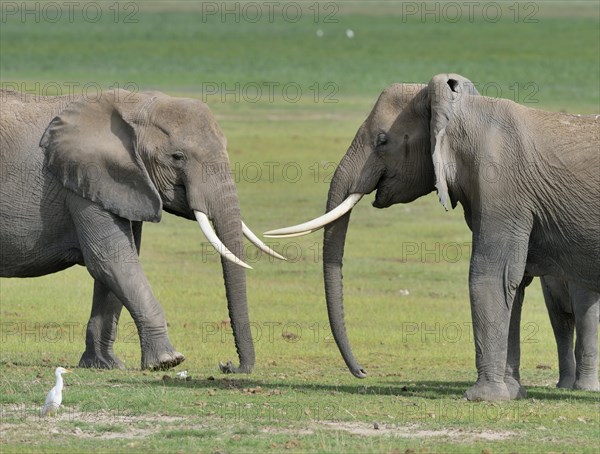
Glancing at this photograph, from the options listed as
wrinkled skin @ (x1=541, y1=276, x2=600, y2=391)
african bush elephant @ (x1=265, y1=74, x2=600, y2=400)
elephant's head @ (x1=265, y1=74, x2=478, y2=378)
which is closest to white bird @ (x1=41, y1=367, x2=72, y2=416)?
african bush elephant @ (x1=265, y1=74, x2=600, y2=400)

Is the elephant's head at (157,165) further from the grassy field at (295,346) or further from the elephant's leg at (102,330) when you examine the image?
the grassy field at (295,346)

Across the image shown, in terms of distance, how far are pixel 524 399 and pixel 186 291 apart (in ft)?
26.9

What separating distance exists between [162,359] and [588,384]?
14.1 ft

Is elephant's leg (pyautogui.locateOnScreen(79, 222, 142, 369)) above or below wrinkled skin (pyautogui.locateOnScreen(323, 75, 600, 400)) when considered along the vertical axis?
below

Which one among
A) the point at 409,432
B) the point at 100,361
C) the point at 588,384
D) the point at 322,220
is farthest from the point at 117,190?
the point at 588,384

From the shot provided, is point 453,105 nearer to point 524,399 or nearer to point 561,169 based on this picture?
point 561,169

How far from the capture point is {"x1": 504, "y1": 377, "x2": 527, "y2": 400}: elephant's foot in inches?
559

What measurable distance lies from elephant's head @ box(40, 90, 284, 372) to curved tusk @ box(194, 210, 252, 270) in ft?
0.03

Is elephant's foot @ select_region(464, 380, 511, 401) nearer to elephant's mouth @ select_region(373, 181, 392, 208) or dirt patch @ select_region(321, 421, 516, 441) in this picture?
dirt patch @ select_region(321, 421, 516, 441)

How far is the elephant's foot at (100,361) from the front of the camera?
1577 cm

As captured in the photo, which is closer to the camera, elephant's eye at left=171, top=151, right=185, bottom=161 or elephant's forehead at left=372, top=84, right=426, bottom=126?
elephant's forehead at left=372, top=84, right=426, bottom=126

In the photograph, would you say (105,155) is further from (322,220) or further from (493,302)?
(493,302)

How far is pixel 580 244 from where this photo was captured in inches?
539

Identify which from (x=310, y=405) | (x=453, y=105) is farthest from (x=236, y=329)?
(x=453, y=105)
